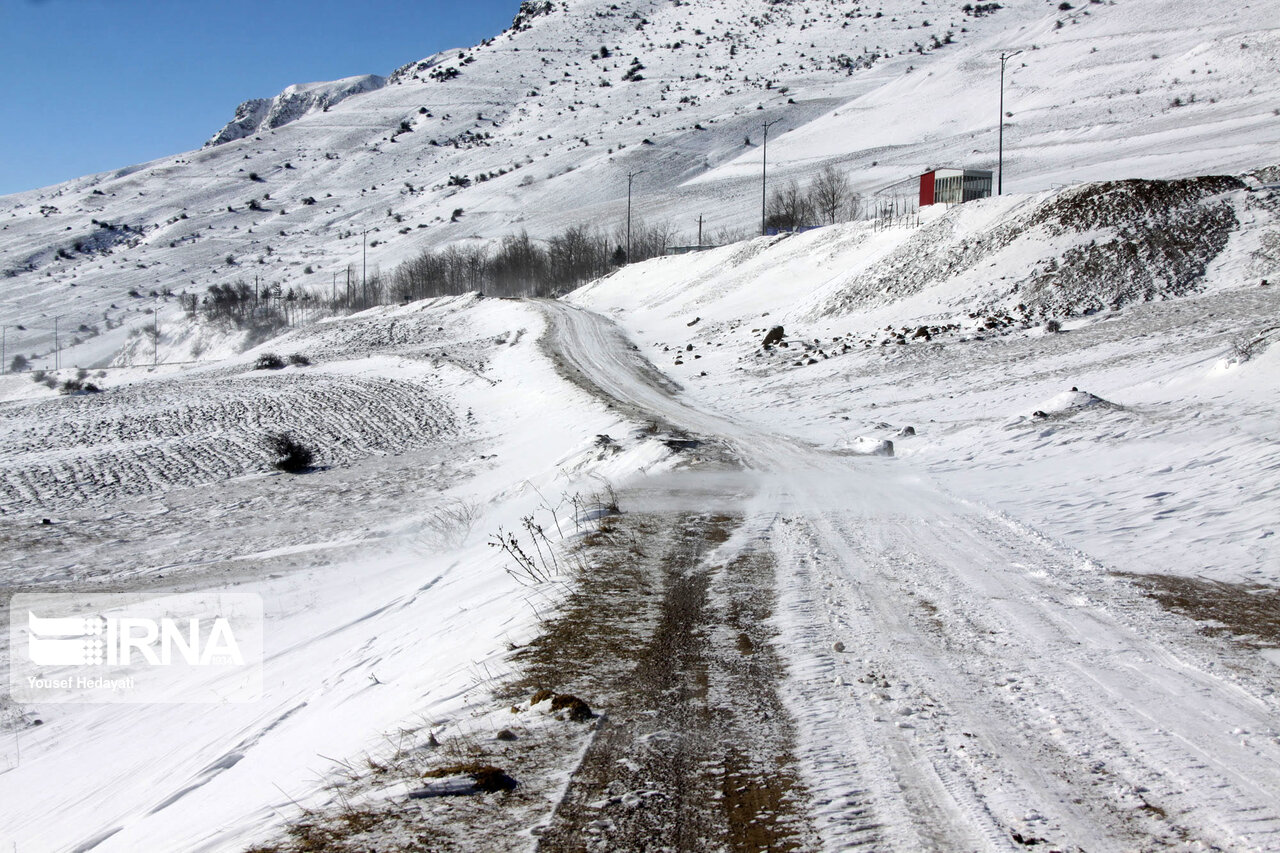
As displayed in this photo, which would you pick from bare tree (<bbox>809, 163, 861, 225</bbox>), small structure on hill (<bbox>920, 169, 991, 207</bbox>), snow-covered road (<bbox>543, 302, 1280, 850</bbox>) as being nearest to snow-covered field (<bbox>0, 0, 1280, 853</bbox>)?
snow-covered road (<bbox>543, 302, 1280, 850</bbox>)

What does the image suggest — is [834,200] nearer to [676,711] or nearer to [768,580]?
[768,580]

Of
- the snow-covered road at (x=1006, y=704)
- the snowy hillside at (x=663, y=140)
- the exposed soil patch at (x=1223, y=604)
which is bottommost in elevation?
the exposed soil patch at (x=1223, y=604)

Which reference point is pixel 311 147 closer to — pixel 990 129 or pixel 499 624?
pixel 990 129

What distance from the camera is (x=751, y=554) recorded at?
9.60 m

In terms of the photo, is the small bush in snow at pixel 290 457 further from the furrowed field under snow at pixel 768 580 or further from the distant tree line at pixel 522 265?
the distant tree line at pixel 522 265

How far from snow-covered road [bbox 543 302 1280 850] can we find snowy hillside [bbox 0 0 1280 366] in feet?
200

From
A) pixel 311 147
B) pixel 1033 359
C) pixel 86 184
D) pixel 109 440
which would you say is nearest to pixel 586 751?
pixel 1033 359

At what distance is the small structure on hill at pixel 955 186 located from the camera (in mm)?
46656

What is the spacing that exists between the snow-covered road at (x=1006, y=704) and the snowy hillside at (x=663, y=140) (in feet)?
200

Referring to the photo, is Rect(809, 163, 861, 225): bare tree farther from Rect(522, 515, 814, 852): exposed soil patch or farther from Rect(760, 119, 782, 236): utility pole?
Rect(522, 515, 814, 852): exposed soil patch

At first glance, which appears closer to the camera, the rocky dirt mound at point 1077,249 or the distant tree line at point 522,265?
the rocky dirt mound at point 1077,249

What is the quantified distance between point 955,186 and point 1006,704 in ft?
155

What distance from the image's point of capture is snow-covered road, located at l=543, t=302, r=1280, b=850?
389 cm

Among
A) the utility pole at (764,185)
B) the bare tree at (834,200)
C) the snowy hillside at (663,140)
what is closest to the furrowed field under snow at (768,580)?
the utility pole at (764,185)
